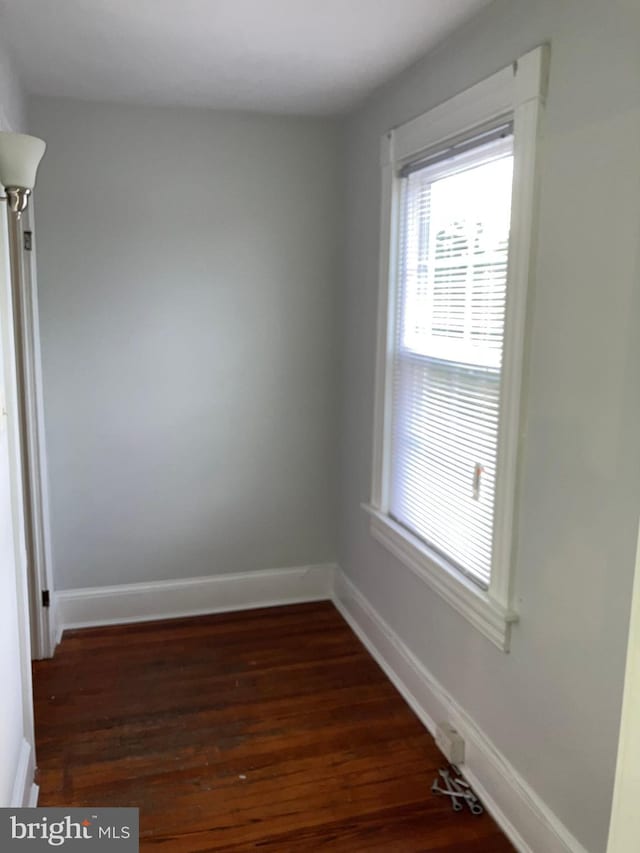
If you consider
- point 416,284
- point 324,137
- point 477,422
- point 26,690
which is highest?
point 324,137

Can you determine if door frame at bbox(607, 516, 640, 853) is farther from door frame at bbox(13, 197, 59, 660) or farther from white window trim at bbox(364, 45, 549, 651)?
door frame at bbox(13, 197, 59, 660)

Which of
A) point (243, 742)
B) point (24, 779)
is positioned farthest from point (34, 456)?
point (243, 742)

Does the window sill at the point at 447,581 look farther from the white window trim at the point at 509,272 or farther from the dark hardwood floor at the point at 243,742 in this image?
the dark hardwood floor at the point at 243,742

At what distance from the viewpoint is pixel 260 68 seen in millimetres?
2570

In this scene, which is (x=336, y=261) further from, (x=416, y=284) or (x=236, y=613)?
(x=236, y=613)

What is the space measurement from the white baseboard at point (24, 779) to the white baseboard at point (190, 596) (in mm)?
1114

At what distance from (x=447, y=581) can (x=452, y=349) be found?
0.80 meters

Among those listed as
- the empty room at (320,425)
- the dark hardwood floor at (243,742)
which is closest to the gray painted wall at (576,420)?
the empty room at (320,425)

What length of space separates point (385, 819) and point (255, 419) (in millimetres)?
1869

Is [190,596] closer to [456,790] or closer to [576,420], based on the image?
[456,790]

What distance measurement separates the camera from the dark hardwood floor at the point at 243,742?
82.0 inches

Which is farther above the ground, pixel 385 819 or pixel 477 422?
pixel 477 422

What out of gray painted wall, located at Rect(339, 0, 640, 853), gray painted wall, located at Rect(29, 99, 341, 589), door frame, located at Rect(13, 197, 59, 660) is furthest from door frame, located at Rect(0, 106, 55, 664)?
gray painted wall, located at Rect(339, 0, 640, 853)

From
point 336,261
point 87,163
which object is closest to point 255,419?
point 336,261
